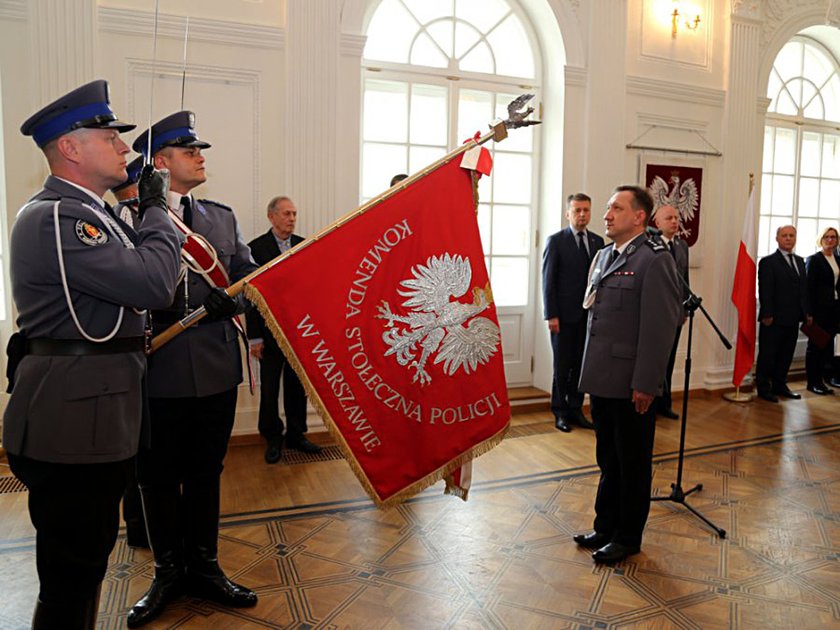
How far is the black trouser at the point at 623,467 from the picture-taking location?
2.85 metres

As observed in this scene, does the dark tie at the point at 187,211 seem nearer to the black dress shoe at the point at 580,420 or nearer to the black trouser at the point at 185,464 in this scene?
the black trouser at the point at 185,464

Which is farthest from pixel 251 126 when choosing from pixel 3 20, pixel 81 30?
pixel 3 20

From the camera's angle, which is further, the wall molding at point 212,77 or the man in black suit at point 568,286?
the man in black suit at point 568,286

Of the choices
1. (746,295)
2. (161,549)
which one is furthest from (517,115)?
(746,295)

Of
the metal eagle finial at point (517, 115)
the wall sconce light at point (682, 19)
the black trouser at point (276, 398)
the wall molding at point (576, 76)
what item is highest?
the wall sconce light at point (682, 19)

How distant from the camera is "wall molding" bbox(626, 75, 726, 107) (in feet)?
18.6

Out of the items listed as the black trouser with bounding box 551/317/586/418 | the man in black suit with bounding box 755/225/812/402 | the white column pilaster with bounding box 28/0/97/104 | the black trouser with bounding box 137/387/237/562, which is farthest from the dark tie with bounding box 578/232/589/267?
the white column pilaster with bounding box 28/0/97/104

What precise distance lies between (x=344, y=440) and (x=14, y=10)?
3.46 meters

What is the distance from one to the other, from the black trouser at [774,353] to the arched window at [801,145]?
1.13m

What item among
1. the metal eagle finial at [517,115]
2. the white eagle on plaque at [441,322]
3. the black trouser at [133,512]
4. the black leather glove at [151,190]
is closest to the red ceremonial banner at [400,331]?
the white eagle on plaque at [441,322]

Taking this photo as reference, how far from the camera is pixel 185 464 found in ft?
7.86

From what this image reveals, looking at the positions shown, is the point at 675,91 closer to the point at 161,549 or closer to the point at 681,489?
the point at 681,489

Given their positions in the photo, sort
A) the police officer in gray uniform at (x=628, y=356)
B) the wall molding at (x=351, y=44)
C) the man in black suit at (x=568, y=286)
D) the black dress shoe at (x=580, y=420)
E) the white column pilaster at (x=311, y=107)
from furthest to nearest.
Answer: the black dress shoe at (x=580, y=420)
the man in black suit at (x=568, y=286)
the wall molding at (x=351, y=44)
the white column pilaster at (x=311, y=107)
the police officer in gray uniform at (x=628, y=356)

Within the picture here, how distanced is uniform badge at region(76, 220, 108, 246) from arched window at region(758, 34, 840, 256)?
22.2ft
